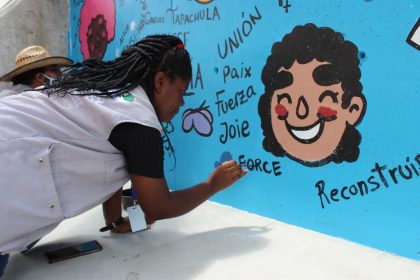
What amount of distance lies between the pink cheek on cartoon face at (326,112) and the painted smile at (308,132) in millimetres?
30

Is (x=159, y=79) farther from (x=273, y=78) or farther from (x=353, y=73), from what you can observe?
(x=353, y=73)

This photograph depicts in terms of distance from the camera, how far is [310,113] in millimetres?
1521

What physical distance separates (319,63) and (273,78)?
0.70 ft

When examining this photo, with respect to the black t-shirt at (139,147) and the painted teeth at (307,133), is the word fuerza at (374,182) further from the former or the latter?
the black t-shirt at (139,147)

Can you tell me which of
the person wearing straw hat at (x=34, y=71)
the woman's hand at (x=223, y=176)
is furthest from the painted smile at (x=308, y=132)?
the person wearing straw hat at (x=34, y=71)

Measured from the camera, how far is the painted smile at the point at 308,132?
1502 mm

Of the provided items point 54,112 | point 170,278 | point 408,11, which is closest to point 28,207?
point 54,112

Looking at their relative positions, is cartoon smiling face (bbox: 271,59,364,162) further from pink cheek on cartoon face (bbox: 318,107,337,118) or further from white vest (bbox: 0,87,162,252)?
white vest (bbox: 0,87,162,252)

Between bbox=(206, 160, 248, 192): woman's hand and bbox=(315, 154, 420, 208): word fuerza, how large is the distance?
12.9 inches

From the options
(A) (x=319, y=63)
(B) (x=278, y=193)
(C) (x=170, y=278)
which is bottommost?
(C) (x=170, y=278)

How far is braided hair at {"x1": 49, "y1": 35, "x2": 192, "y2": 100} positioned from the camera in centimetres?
129

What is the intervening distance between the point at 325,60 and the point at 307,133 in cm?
28

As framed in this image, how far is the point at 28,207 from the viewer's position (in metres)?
1.14

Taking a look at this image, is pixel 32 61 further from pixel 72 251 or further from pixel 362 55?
pixel 362 55
